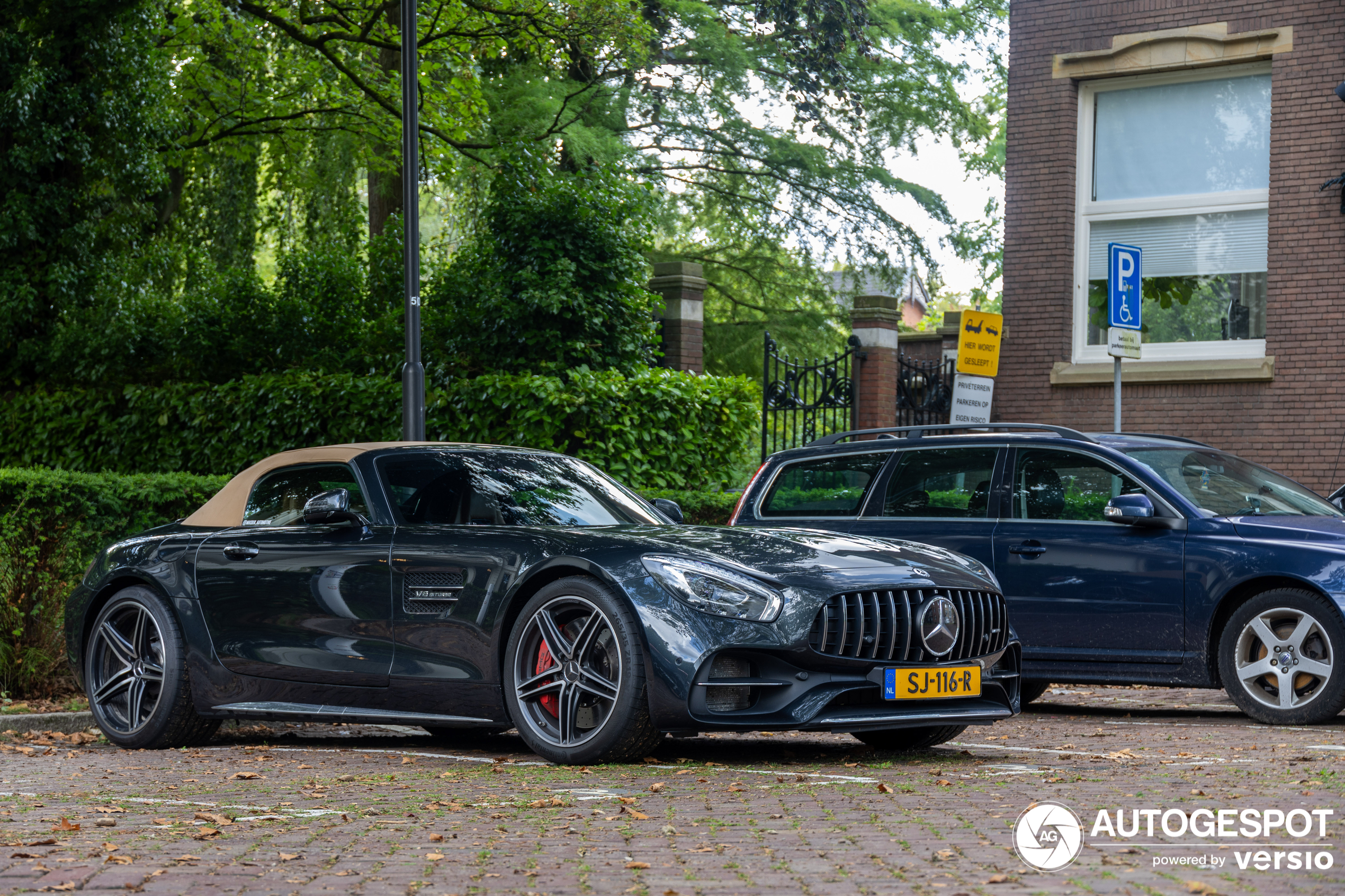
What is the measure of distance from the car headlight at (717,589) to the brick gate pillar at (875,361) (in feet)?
39.9

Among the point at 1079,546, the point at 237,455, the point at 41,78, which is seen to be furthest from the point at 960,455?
the point at 41,78

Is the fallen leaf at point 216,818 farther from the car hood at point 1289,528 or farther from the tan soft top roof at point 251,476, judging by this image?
the car hood at point 1289,528

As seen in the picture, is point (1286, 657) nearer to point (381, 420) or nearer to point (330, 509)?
point (330, 509)

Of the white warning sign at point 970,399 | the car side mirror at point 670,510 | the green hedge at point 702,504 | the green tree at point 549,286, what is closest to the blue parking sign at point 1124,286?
the white warning sign at point 970,399

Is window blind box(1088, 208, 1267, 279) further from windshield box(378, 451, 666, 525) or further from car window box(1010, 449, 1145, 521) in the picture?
windshield box(378, 451, 666, 525)

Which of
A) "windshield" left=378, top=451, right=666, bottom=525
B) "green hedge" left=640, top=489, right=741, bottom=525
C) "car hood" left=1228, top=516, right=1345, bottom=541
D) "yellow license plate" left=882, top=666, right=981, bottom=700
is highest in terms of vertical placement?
"windshield" left=378, top=451, right=666, bottom=525

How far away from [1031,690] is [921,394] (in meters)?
9.70

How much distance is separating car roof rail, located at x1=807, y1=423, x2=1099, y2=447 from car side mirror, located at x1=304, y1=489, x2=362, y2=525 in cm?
378

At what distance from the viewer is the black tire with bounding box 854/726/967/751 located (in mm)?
7406

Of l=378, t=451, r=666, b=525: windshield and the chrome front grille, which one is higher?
l=378, t=451, r=666, b=525: windshield

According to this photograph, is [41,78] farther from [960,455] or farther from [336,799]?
[336,799]

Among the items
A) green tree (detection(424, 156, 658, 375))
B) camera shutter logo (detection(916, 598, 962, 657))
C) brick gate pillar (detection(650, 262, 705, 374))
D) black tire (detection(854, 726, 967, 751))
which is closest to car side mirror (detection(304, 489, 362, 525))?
black tire (detection(854, 726, 967, 751))

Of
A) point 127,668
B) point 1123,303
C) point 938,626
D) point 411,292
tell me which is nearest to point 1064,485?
point 938,626

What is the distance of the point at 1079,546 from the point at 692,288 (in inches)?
373
